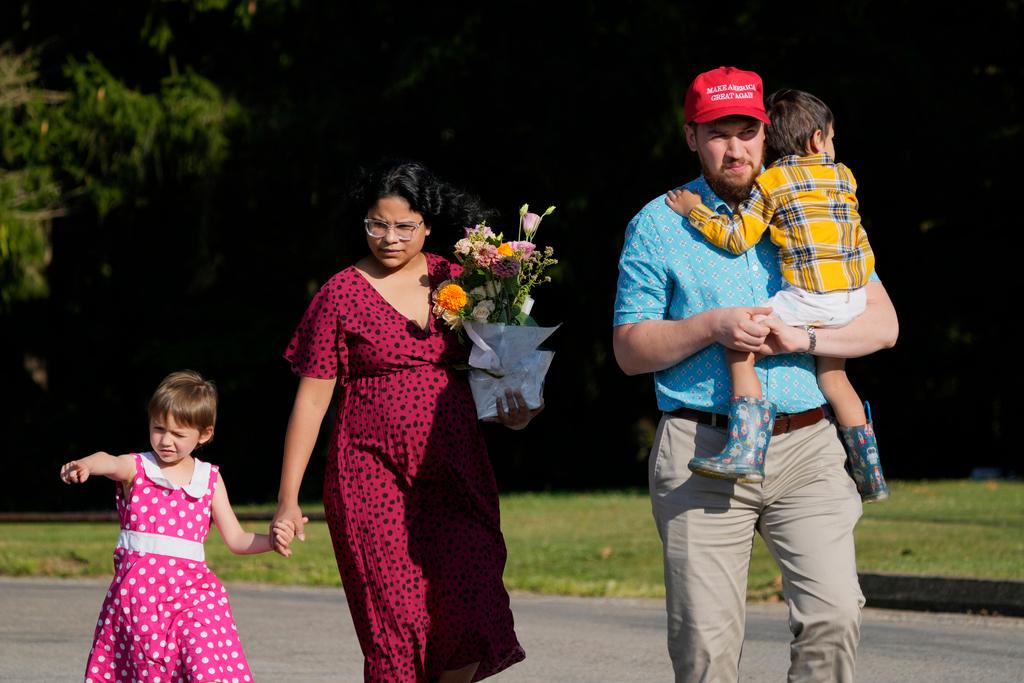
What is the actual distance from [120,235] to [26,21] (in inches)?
186

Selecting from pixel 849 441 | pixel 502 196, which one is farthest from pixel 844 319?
pixel 502 196

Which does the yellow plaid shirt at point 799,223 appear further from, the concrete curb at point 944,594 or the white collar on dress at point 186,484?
the concrete curb at point 944,594

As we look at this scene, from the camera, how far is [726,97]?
16.1 ft

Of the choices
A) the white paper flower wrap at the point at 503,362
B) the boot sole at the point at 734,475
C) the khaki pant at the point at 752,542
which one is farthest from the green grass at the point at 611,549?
the boot sole at the point at 734,475

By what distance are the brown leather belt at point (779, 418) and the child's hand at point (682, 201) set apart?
0.56 meters

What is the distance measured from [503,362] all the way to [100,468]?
4.36ft

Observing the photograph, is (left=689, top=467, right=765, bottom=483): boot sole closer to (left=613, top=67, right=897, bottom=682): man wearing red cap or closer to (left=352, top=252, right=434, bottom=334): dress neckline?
(left=613, top=67, right=897, bottom=682): man wearing red cap

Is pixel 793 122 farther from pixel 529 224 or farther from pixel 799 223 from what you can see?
pixel 529 224

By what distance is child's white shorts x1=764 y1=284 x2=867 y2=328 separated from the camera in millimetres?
4871

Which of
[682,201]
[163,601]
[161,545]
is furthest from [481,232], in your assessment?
[163,601]

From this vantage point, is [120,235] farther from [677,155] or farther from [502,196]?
[677,155]

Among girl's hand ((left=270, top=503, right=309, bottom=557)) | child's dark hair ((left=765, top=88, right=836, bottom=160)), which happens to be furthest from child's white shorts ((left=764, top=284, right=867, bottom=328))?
girl's hand ((left=270, top=503, right=309, bottom=557))

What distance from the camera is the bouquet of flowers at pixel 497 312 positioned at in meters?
5.64

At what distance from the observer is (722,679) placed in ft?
15.7
